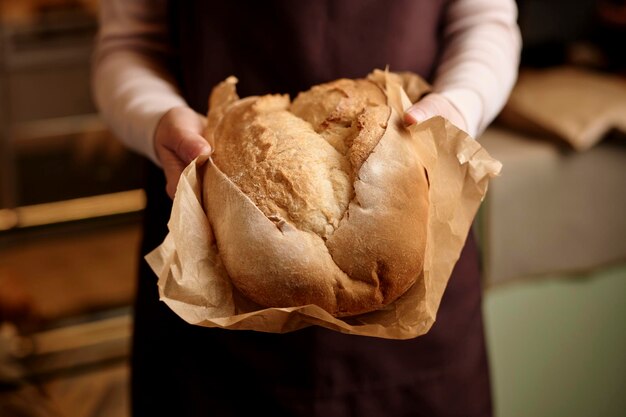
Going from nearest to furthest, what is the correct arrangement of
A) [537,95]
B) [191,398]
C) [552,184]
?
1. [191,398]
2. [552,184]
3. [537,95]

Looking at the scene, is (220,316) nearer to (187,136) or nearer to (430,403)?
(187,136)

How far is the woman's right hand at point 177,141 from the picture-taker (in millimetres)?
819

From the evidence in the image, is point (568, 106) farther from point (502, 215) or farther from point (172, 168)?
point (172, 168)

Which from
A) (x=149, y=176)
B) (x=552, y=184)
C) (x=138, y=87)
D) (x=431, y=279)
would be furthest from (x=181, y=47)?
(x=552, y=184)

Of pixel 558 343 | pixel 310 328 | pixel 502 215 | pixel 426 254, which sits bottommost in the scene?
pixel 558 343

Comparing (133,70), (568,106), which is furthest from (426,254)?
(568,106)

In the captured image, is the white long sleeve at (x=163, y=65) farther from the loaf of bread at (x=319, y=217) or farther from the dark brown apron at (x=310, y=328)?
the loaf of bread at (x=319, y=217)

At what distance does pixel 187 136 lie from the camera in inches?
32.7

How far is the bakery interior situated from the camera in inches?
63.4

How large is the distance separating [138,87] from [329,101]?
0.32 m

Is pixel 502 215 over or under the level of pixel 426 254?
under

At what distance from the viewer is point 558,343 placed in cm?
169

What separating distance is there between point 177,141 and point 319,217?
0.21m

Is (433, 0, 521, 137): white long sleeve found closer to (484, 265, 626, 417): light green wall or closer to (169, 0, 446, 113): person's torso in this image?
(169, 0, 446, 113): person's torso
